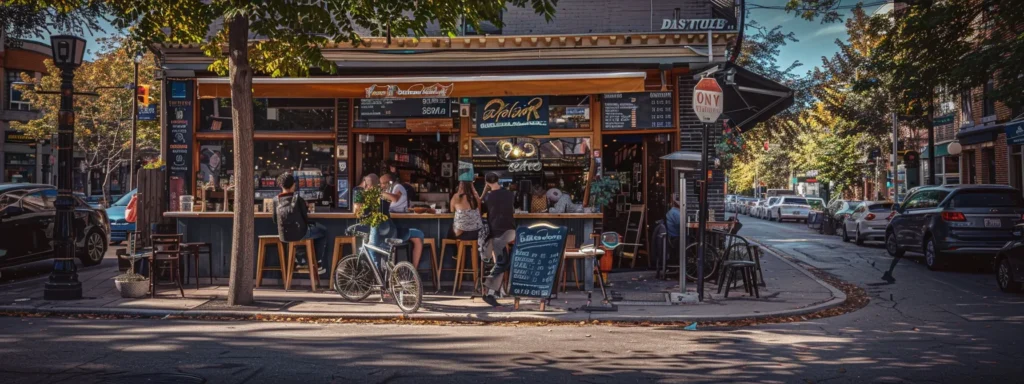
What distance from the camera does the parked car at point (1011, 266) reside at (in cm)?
1144

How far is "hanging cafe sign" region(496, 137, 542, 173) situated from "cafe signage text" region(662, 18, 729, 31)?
3185 millimetres

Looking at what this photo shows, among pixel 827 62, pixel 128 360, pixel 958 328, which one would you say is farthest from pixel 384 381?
pixel 827 62

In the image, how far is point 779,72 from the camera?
79.6 ft

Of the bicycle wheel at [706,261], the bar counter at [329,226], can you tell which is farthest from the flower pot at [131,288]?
the bicycle wheel at [706,261]

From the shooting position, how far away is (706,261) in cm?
1251

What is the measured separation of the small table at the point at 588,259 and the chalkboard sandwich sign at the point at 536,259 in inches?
25.9

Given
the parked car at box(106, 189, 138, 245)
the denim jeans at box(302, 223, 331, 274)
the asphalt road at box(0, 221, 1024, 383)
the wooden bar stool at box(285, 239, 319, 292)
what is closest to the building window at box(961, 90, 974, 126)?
the asphalt road at box(0, 221, 1024, 383)

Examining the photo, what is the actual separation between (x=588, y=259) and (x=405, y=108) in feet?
15.3

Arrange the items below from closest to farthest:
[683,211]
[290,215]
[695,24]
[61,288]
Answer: [61,288] → [683,211] → [290,215] → [695,24]

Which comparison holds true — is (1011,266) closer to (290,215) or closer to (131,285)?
(290,215)

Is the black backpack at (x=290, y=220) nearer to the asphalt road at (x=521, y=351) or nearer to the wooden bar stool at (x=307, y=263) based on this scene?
the wooden bar stool at (x=307, y=263)

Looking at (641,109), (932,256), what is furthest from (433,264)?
(932,256)

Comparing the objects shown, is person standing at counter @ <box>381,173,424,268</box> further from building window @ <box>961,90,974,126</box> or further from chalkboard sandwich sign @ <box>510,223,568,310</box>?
building window @ <box>961,90,974,126</box>

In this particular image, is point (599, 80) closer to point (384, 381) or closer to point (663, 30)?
point (663, 30)
